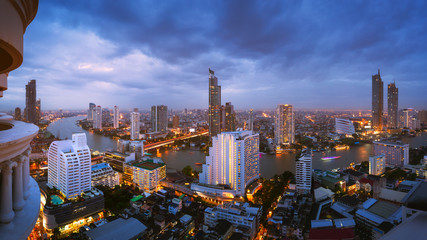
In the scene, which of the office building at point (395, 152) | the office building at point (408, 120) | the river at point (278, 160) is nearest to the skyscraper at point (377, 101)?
the office building at point (408, 120)

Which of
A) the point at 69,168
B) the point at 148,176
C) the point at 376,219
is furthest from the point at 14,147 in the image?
the point at 148,176

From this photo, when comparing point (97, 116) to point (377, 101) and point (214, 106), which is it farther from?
point (377, 101)

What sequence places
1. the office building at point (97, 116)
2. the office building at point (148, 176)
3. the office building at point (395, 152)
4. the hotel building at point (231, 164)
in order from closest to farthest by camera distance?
the hotel building at point (231, 164) → the office building at point (148, 176) → the office building at point (395, 152) → the office building at point (97, 116)

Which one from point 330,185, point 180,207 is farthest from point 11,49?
point 330,185

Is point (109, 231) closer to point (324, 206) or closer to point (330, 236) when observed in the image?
point (330, 236)

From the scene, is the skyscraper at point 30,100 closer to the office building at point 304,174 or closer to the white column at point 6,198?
the office building at point 304,174

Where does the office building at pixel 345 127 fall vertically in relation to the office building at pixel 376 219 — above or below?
above
